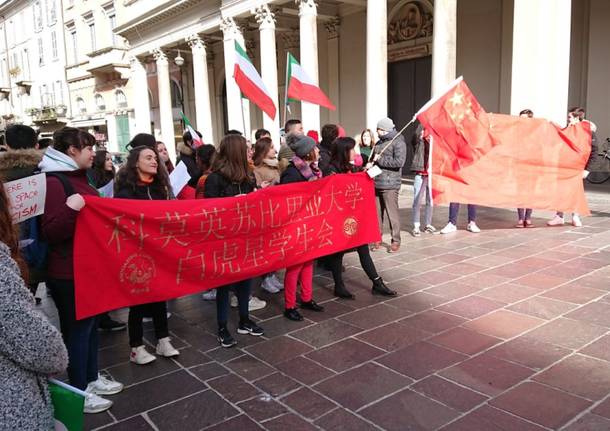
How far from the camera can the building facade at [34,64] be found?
3881 centimetres

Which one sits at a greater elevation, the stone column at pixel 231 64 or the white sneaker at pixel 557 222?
the stone column at pixel 231 64

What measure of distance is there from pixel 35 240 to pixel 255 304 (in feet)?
7.91

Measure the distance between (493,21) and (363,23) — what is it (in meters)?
5.37

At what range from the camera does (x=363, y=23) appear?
1889 centimetres

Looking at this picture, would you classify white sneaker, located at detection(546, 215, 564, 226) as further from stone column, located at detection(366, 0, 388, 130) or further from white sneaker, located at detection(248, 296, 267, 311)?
stone column, located at detection(366, 0, 388, 130)

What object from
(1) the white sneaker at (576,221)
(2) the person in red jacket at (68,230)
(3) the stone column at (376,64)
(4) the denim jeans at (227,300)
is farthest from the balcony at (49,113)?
(2) the person in red jacket at (68,230)

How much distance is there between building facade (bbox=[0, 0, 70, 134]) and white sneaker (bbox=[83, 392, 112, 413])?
3785 centimetres

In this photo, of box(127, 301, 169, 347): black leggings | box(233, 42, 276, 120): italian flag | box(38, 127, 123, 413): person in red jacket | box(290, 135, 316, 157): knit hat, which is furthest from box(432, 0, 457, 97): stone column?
box(38, 127, 123, 413): person in red jacket

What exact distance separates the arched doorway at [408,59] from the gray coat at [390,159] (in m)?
10.4

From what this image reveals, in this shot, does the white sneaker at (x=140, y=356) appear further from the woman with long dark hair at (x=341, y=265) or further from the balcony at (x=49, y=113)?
the balcony at (x=49, y=113)

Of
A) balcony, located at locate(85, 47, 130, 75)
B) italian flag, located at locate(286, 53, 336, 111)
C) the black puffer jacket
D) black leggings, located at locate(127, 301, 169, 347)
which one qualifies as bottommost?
black leggings, located at locate(127, 301, 169, 347)

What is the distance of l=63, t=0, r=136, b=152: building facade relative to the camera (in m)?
32.1

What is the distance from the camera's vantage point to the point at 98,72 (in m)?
33.6

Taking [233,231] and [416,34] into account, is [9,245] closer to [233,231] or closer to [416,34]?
[233,231]
